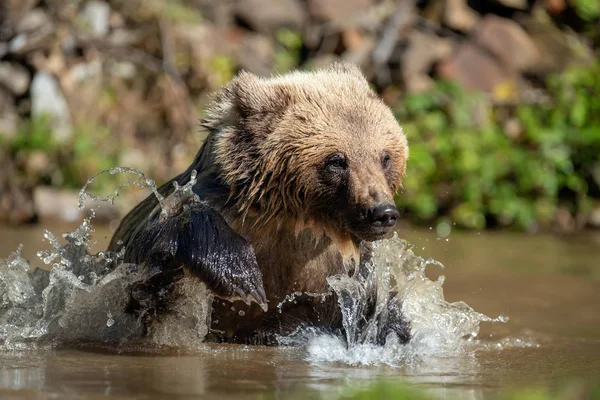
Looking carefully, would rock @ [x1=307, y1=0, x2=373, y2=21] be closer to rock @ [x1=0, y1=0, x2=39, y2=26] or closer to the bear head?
rock @ [x1=0, y1=0, x2=39, y2=26]

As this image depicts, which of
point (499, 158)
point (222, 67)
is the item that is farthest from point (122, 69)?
point (499, 158)

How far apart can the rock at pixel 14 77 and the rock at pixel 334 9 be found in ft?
12.3

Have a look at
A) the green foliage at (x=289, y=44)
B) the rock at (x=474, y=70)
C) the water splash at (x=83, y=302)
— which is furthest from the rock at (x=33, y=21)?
the water splash at (x=83, y=302)

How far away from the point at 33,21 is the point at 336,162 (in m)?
7.62

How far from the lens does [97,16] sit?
466 inches

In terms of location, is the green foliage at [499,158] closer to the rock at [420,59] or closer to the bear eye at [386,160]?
the rock at [420,59]

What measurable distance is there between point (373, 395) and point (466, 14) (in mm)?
9820

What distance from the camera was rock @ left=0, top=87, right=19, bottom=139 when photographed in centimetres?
1072

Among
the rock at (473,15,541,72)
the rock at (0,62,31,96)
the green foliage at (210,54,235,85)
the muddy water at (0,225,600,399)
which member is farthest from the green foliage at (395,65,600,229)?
the rock at (0,62,31,96)

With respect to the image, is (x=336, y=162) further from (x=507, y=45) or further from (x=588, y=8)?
(x=588, y=8)

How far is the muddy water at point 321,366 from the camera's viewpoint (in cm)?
371

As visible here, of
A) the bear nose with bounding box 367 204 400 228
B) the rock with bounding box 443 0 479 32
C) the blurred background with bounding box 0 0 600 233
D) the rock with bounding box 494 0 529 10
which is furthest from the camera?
the rock with bounding box 494 0 529 10

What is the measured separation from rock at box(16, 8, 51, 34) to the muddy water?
6.27 metres

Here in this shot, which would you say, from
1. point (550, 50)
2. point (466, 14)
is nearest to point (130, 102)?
point (466, 14)
